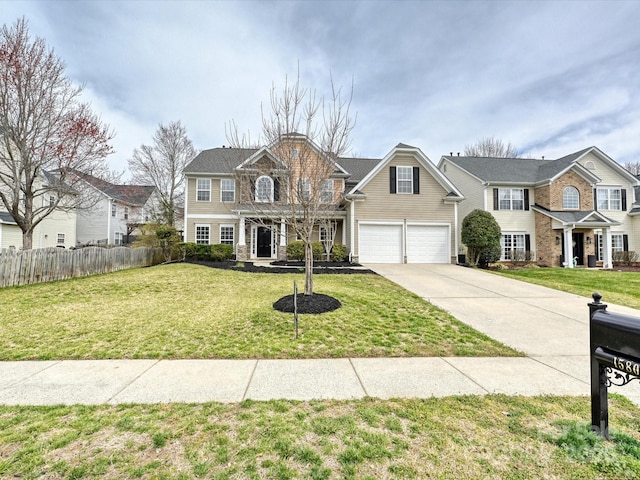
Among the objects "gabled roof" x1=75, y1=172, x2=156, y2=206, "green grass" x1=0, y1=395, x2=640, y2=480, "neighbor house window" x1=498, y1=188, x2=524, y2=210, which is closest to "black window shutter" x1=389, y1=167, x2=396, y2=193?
"neighbor house window" x1=498, y1=188, x2=524, y2=210

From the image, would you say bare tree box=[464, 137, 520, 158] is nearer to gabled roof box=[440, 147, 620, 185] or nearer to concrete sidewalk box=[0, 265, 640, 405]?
gabled roof box=[440, 147, 620, 185]

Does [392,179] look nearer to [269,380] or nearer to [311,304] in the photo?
[311,304]

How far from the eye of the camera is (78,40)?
460 inches

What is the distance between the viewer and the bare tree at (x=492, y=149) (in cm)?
3672

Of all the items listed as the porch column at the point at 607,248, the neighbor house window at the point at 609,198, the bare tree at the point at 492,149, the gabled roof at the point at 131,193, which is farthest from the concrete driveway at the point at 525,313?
the bare tree at the point at 492,149

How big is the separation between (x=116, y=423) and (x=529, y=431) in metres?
3.91

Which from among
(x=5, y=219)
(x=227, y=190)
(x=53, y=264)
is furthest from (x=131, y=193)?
(x=53, y=264)

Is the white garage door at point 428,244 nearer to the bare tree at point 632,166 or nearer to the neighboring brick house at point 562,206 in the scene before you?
the neighboring brick house at point 562,206

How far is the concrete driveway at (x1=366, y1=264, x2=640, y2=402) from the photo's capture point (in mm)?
4680

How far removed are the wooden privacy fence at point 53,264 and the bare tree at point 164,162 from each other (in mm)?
14559

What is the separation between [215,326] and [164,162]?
26548 mm

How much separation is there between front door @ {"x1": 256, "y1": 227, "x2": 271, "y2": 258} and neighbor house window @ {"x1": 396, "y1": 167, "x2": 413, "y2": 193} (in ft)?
29.9

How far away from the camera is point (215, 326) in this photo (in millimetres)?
5898

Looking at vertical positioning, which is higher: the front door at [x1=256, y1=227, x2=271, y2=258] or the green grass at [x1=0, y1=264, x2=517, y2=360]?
the front door at [x1=256, y1=227, x2=271, y2=258]
